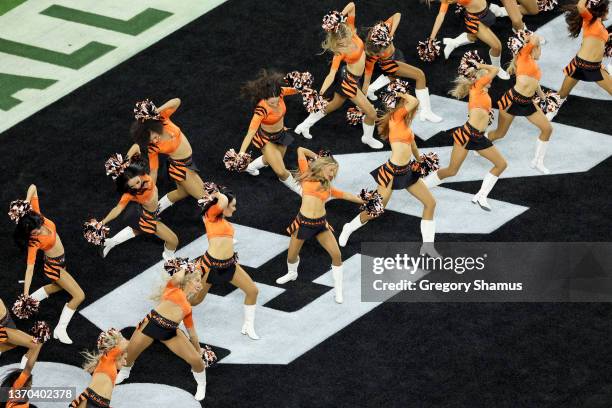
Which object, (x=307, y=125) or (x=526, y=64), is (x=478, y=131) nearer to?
(x=526, y=64)

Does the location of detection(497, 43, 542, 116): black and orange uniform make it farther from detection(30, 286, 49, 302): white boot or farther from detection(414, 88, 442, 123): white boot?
detection(30, 286, 49, 302): white boot

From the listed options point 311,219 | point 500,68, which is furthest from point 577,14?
point 311,219

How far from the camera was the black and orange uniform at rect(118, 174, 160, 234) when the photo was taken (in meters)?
14.6

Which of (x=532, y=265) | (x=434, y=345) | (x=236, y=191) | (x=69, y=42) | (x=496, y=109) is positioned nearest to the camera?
(x=434, y=345)

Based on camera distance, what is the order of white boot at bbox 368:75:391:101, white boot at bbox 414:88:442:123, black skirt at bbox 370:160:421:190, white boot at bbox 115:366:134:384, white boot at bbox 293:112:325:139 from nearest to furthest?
1. white boot at bbox 115:366:134:384
2. black skirt at bbox 370:160:421:190
3. white boot at bbox 293:112:325:139
4. white boot at bbox 414:88:442:123
5. white boot at bbox 368:75:391:101

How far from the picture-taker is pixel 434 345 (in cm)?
1379

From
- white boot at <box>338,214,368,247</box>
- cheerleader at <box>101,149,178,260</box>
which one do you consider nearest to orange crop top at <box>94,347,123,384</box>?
cheerleader at <box>101,149,178,260</box>

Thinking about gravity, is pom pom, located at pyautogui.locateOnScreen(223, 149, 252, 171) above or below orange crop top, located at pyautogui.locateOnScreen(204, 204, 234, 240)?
below

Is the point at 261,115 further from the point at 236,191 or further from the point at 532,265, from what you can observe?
the point at 532,265

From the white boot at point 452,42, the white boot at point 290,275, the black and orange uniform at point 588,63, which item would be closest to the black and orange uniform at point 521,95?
the black and orange uniform at point 588,63

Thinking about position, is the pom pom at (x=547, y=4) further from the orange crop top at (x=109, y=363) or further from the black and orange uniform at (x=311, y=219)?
the orange crop top at (x=109, y=363)

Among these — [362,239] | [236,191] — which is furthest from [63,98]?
[362,239]

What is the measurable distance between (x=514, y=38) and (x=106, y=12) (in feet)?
22.7

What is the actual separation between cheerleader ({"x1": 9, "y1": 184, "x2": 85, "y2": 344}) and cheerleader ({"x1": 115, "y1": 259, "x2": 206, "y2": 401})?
117 cm
